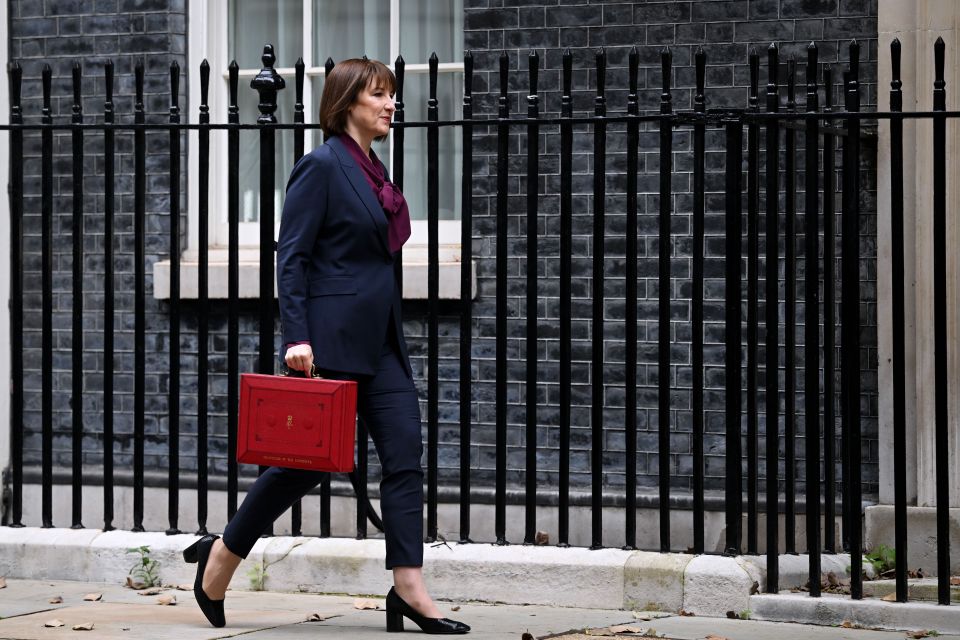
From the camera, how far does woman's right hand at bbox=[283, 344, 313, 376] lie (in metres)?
4.96

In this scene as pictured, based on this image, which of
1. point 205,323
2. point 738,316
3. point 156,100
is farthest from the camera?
point 156,100

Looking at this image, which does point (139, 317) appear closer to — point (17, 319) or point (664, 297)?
point (17, 319)

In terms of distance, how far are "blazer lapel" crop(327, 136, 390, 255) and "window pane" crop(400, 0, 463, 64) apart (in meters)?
2.99

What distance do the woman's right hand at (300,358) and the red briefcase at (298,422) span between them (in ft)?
0.14

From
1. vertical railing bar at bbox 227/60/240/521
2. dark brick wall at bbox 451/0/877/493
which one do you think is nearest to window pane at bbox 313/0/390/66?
dark brick wall at bbox 451/0/877/493

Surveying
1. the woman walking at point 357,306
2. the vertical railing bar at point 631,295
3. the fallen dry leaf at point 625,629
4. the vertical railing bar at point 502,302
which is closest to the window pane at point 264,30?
the vertical railing bar at point 502,302

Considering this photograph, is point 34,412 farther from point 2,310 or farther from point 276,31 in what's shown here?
point 276,31

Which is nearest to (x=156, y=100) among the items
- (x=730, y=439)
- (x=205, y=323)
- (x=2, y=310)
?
(x=2, y=310)

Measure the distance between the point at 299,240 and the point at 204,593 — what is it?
4.05 feet

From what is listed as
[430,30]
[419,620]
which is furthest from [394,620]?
[430,30]

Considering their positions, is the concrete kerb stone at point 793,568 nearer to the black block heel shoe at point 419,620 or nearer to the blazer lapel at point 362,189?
the black block heel shoe at point 419,620

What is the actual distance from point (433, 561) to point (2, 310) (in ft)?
11.3

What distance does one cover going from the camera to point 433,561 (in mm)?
5926

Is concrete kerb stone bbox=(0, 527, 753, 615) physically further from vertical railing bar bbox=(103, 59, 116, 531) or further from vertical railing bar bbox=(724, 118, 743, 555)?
vertical railing bar bbox=(724, 118, 743, 555)
